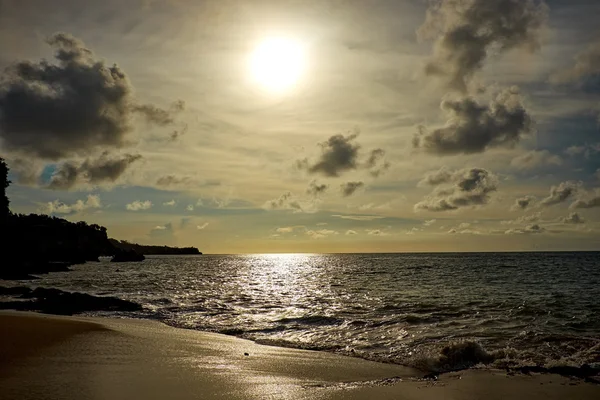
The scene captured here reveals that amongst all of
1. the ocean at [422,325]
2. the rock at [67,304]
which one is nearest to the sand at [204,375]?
the ocean at [422,325]

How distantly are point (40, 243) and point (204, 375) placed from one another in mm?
141014

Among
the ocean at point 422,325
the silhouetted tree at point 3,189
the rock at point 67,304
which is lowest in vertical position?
the ocean at point 422,325

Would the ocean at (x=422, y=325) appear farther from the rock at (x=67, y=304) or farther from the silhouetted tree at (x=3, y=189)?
the silhouetted tree at (x=3, y=189)

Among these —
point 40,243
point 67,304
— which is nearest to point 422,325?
point 67,304

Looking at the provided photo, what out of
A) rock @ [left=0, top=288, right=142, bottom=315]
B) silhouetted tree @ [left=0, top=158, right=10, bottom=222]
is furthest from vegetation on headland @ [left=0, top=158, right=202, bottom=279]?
rock @ [left=0, top=288, right=142, bottom=315]

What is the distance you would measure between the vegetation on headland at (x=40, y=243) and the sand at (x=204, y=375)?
6278 cm

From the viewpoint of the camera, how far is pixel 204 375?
40.0ft

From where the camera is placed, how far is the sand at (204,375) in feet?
34.0

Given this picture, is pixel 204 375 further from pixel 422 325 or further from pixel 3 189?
pixel 3 189

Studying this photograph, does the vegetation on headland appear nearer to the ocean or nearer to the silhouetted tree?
the silhouetted tree

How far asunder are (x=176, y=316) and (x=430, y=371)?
19083mm

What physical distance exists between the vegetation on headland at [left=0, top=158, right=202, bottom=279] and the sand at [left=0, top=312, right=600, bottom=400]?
62.8m

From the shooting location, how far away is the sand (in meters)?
10.4

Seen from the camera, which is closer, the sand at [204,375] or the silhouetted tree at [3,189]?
the sand at [204,375]
